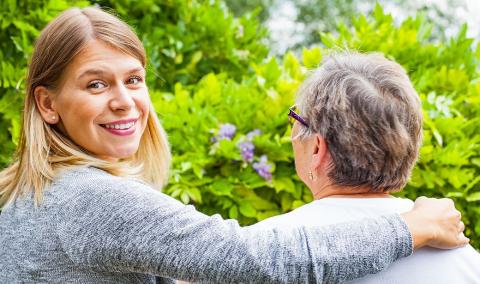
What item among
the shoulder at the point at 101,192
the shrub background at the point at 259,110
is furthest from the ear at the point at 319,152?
the shrub background at the point at 259,110

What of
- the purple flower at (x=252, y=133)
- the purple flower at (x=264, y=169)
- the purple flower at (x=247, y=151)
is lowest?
the purple flower at (x=264, y=169)

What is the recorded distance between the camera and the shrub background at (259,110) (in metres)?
3.55

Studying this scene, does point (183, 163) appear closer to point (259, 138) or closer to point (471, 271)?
point (259, 138)

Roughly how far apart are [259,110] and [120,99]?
165 cm

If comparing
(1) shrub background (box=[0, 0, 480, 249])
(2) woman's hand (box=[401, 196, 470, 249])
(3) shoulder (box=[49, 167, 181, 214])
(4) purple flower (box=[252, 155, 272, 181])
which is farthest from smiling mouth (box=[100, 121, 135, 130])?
(4) purple flower (box=[252, 155, 272, 181])

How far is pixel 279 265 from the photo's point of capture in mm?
1785

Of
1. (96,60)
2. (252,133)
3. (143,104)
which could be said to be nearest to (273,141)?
(252,133)

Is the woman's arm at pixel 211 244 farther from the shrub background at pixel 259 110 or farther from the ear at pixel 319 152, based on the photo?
the shrub background at pixel 259 110

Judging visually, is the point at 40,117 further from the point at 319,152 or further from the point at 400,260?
the point at 400,260

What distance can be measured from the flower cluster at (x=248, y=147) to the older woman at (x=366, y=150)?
1.45 metres

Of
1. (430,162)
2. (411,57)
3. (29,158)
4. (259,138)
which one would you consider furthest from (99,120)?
(411,57)

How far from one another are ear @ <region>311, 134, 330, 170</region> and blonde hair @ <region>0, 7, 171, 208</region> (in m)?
0.61

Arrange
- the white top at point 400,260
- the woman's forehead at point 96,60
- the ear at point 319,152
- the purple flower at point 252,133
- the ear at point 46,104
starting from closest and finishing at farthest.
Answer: the white top at point 400,260 < the ear at point 319,152 < the woman's forehead at point 96,60 < the ear at point 46,104 < the purple flower at point 252,133

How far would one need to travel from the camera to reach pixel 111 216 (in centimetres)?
184
